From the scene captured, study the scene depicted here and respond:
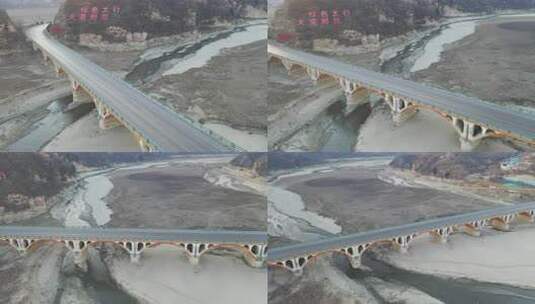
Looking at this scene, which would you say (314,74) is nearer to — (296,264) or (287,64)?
(287,64)

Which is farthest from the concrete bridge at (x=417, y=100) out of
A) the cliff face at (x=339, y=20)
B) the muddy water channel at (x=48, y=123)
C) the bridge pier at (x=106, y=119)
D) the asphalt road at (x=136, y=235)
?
the muddy water channel at (x=48, y=123)

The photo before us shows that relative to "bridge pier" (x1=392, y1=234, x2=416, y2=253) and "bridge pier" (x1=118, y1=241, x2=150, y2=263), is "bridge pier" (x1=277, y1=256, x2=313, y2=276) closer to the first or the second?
"bridge pier" (x1=392, y1=234, x2=416, y2=253)

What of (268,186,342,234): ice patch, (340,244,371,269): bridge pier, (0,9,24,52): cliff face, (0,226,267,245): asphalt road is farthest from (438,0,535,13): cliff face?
(0,9,24,52): cliff face

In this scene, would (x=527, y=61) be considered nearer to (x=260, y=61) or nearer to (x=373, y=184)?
(x=373, y=184)

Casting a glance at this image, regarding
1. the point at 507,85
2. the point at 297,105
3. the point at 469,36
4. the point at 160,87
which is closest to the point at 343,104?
the point at 297,105

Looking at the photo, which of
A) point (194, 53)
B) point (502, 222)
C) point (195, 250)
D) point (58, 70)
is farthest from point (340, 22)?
point (58, 70)

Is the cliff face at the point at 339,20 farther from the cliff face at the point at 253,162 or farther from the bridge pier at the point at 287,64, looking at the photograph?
the cliff face at the point at 253,162
